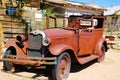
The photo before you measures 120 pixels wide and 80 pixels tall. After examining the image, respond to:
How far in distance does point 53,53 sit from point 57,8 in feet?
56.2

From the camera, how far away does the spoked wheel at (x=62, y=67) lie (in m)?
7.03

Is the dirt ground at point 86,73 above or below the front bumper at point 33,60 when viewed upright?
below

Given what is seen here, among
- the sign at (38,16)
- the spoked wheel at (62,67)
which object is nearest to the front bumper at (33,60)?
the spoked wheel at (62,67)

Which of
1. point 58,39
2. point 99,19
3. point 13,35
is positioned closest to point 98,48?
point 99,19

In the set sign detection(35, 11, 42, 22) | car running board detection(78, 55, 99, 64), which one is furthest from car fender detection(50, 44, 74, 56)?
sign detection(35, 11, 42, 22)

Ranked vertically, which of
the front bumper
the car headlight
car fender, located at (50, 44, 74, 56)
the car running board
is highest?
the car headlight

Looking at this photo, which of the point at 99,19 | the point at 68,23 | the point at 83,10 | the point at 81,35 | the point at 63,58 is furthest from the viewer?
the point at 83,10

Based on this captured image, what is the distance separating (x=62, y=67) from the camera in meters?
7.44

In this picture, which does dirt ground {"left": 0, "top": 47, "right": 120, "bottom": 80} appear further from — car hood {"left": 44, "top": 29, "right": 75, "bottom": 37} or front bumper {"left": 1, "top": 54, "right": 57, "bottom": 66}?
car hood {"left": 44, "top": 29, "right": 75, "bottom": 37}

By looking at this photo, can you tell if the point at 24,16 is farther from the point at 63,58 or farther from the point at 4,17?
the point at 63,58

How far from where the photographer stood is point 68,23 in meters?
9.75

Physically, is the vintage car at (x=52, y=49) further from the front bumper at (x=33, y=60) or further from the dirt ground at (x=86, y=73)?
the dirt ground at (x=86, y=73)

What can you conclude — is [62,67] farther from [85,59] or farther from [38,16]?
[38,16]

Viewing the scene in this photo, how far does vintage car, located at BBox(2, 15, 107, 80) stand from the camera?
23.4 feet
